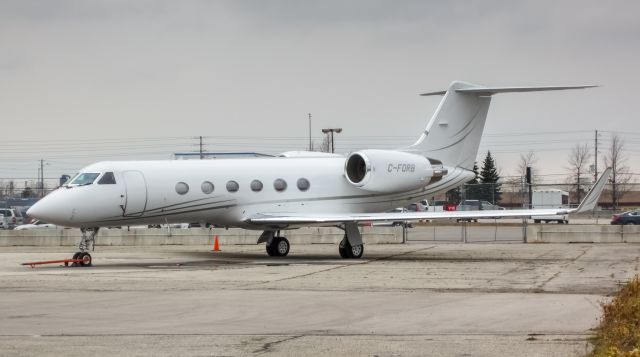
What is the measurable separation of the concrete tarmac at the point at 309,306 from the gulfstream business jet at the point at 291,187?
139 cm

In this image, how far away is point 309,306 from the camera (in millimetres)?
14875

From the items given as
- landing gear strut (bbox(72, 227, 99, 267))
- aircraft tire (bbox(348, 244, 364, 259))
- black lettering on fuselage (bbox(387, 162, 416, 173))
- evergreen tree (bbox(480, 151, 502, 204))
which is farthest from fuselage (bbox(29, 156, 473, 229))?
evergreen tree (bbox(480, 151, 502, 204))

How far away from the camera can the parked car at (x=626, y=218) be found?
57763 millimetres

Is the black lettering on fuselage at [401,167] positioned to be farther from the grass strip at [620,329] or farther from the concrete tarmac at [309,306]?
the grass strip at [620,329]

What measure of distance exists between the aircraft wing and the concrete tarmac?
4.00ft

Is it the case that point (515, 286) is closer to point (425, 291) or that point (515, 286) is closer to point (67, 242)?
point (425, 291)

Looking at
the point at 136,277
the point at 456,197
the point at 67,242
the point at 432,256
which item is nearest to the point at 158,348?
the point at 136,277

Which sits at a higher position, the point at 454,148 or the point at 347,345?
the point at 454,148

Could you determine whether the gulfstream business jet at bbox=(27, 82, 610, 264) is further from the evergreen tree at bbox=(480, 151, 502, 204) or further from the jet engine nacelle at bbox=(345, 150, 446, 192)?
the evergreen tree at bbox=(480, 151, 502, 204)

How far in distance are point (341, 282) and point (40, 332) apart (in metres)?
8.50

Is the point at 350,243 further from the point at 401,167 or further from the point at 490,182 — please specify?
the point at 490,182

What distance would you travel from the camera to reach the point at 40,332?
11.9 m

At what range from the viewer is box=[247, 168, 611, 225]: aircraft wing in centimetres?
2478

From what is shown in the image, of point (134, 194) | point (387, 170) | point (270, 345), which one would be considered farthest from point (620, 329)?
point (387, 170)
